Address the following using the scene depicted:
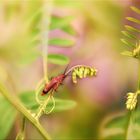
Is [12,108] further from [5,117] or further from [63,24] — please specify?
[63,24]

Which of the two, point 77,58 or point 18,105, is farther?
point 77,58

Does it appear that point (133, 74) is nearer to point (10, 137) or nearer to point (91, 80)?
point (91, 80)

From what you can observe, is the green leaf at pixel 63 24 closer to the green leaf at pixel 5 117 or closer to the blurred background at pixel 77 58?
the blurred background at pixel 77 58

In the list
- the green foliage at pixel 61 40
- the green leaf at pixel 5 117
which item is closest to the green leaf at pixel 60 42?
the green foliage at pixel 61 40

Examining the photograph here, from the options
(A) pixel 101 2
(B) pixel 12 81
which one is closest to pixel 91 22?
(A) pixel 101 2

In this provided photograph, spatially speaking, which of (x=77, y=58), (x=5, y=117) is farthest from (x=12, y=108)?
(x=77, y=58)

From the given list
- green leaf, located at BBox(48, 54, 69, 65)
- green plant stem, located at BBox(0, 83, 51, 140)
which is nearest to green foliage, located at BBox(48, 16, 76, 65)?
green leaf, located at BBox(48, 54, 69, 65)

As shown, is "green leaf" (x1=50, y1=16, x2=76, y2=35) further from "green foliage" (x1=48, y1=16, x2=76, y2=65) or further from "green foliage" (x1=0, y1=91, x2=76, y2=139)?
"green foliage" (x1=0, y1=91, x2=76, y2=139)
